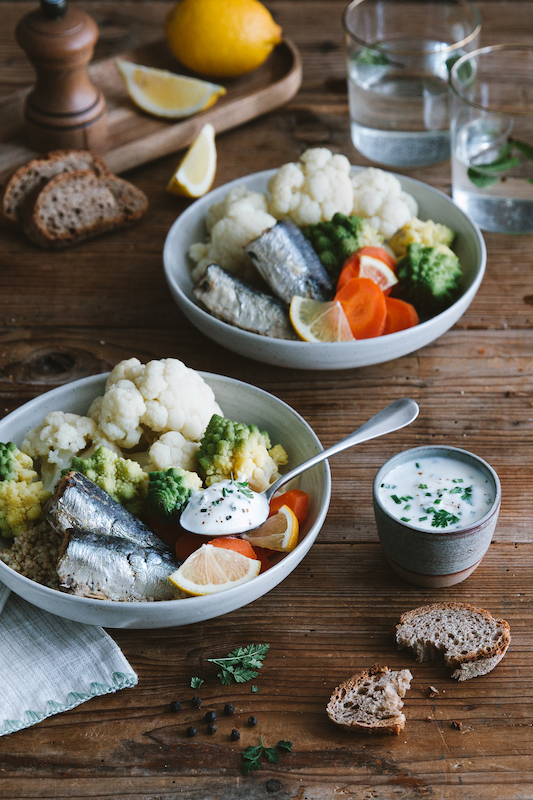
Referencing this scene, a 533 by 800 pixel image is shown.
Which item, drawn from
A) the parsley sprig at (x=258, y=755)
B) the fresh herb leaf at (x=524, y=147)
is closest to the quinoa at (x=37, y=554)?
the parsley sprig at (x=258, y=755)

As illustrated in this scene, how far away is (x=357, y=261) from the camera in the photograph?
2.10 metres

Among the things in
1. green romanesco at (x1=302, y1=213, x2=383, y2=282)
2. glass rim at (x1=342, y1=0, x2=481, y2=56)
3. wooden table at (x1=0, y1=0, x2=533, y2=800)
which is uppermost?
glass rim at (x1=342, y1=0, x2=481, y2=56)

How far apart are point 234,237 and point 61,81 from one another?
3.06 feet

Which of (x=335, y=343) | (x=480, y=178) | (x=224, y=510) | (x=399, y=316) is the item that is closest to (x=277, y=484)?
(x=224, y=510)

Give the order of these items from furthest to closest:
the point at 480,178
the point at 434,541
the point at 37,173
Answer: the point at 37,173 → the point at 480,178 → the point at 434,541

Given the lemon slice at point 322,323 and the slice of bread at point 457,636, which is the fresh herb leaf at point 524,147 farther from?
the slice of bread at point 457,636

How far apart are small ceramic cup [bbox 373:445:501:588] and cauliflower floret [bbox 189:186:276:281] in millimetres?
871

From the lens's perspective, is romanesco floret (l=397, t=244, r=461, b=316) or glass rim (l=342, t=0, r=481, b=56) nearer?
romanesco floret (l=397, t=244, r=461, b=316)

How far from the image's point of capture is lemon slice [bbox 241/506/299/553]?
5.05 feet

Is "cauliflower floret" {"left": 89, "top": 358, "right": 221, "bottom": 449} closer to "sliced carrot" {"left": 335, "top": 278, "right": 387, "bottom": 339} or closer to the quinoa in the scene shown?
the quinoa

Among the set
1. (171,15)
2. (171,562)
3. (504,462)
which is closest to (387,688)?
(171,562)

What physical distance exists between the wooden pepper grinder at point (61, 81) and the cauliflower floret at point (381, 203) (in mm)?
1007

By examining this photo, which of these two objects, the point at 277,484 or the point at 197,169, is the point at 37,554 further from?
the point at 197,169

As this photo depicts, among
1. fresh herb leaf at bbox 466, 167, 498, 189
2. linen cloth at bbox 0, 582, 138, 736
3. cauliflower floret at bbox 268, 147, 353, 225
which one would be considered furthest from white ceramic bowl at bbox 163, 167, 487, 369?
linen cloth at bbox 0, 582, 138, 736
